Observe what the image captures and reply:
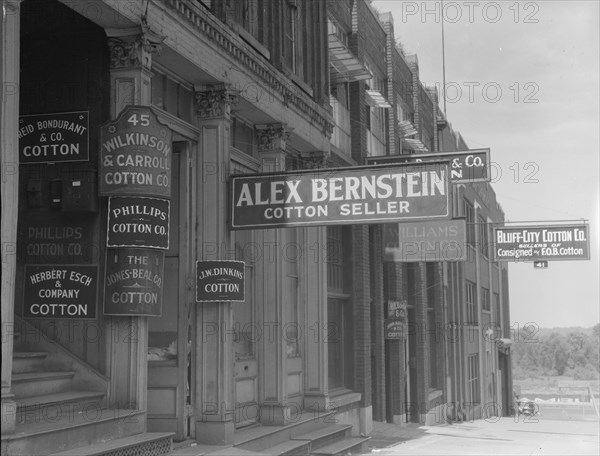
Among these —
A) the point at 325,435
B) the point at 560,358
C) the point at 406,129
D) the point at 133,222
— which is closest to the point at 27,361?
the point at 133,222

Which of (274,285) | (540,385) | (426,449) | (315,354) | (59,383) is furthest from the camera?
(540,385)

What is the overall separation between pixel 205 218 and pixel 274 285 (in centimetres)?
243

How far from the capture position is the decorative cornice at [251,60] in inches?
417

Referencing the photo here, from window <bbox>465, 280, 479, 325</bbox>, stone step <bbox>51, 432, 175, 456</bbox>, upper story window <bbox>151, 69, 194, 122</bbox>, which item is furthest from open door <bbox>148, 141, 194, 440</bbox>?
window <bbox>465, 280, 479, 325</bbox>

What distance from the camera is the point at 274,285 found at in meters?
13.2

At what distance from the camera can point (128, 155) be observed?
9055mm

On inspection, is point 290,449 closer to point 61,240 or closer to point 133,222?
point 133,222

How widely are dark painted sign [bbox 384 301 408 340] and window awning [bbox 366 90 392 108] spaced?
5.40m

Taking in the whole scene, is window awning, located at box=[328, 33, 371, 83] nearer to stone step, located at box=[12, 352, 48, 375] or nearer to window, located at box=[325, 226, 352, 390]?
window, located at box=[325, 226, 352, 390]

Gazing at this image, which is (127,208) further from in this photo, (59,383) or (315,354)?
Answer: (315,354)

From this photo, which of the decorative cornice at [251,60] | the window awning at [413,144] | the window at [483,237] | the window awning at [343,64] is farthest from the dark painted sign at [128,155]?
the window at [483,237]

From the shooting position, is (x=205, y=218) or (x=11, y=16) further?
(x=205, y=218)

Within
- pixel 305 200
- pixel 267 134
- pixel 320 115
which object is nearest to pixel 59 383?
pixel 305 200

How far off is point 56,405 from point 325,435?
6.28m
